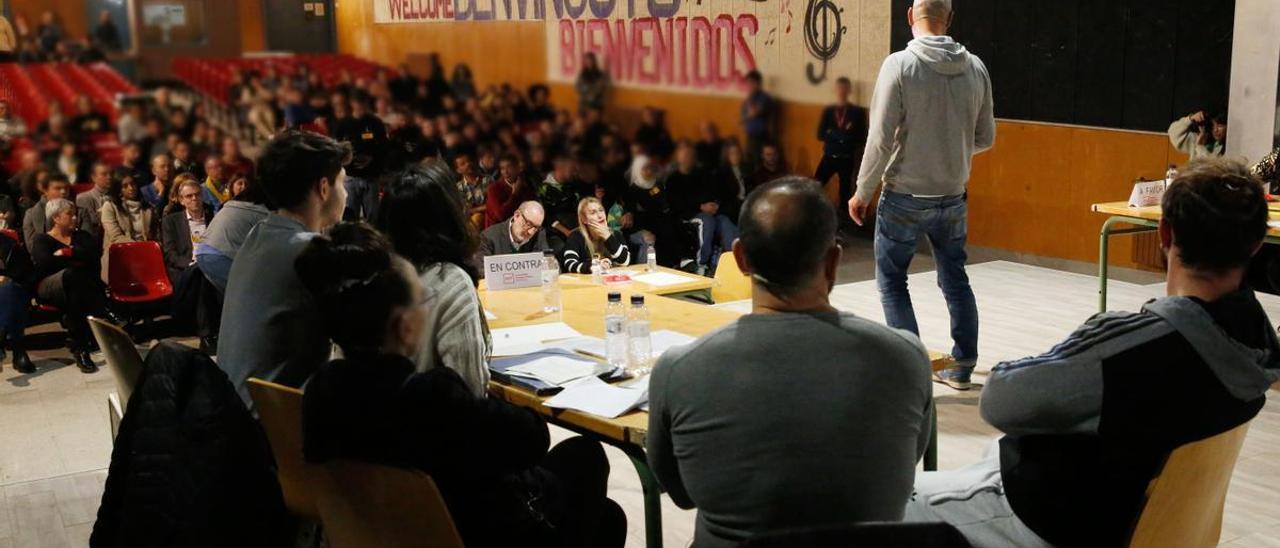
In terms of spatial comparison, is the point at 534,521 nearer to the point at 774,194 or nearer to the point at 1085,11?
the point at 774,194

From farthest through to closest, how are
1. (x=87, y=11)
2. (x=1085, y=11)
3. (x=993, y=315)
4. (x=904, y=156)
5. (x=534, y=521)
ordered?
(x=1085, y=11)
(x=993, y=315)
(x=904, y=156)
(x=534, y=521)
(x=87, y=11)

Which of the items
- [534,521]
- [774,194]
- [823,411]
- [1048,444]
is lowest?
[534,521]

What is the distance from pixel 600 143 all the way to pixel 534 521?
573 mm

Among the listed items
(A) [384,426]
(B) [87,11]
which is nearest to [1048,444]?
(A) [384,426]

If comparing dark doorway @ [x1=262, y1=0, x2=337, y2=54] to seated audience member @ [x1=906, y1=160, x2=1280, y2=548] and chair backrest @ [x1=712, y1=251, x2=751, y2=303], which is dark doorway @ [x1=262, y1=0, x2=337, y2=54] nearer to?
seated audience member @ [x1=906, y1=160, x2=1280, y2=548]

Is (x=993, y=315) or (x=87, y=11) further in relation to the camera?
(x=993, y=315)

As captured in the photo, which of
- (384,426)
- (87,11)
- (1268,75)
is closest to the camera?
(87,11)

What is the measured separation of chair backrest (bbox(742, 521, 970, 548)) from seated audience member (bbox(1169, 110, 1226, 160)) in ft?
18.9

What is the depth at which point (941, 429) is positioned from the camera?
12.2 ft

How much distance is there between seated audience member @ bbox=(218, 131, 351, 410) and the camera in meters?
2.20

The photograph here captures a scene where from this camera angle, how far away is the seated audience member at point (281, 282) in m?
2.20

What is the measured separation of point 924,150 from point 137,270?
3.80 m

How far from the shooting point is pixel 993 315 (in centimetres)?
554

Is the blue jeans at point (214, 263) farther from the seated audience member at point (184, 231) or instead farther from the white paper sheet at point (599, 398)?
the seated audience member at point (184, 231)
